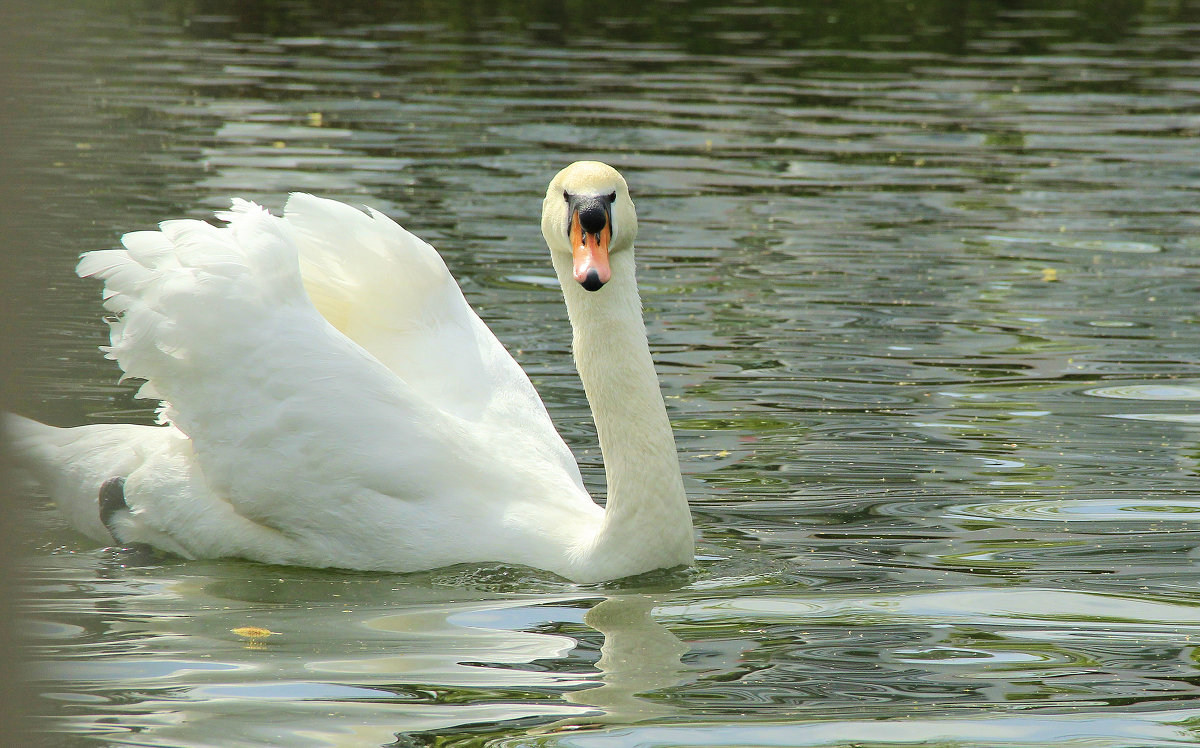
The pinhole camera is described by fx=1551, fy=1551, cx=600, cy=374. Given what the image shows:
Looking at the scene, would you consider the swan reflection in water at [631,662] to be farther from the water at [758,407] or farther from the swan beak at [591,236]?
the swan beak at [591,236]

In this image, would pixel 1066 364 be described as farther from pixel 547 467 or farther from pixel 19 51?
pixel 19 51

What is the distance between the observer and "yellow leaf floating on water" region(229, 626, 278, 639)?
4441mm

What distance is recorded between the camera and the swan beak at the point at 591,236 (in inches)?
186

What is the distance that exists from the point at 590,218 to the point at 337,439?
1.08 meters

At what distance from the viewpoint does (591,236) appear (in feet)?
15.8

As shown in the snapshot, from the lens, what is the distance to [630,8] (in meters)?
27.5

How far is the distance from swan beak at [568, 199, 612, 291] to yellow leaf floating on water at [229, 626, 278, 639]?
54.5 inches

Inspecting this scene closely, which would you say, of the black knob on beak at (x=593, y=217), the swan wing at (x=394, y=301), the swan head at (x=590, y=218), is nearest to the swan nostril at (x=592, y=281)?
the swan head at (x=590, y=218)

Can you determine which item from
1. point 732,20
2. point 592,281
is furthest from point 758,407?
point 732,20

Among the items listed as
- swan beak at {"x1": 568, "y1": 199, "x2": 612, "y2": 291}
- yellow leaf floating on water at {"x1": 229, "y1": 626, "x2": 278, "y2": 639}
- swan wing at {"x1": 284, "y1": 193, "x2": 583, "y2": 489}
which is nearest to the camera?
yellow leaf floating on water at {"x1": 229, "y1": 626, "x2": 278, "y2": 639}

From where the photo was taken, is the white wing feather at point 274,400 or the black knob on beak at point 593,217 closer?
the black knob on beak at point 593,217

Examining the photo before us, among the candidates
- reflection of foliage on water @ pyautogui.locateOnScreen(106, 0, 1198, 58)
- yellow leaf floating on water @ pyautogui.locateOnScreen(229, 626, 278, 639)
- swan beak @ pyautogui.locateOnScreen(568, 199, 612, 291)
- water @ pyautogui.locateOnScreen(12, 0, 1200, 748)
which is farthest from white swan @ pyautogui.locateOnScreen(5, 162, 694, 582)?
reflection of foliage on water @ pyautogui.locateOnScreen(106, 0, 1198, 58)

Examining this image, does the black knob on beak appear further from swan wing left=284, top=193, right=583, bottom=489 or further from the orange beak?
swan wing left=284, top=193, right=583, bottom=489

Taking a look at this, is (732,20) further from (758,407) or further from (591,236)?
(591,236)
